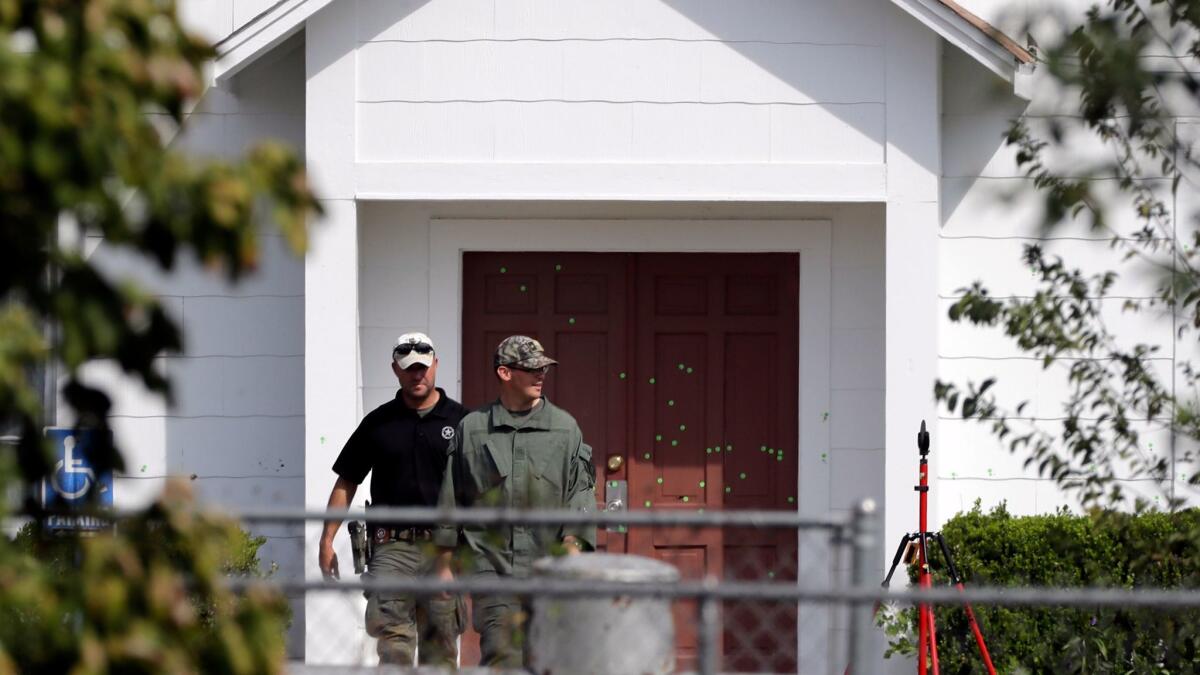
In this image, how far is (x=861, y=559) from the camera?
4.19m

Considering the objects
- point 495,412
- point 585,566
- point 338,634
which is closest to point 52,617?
point 585,566

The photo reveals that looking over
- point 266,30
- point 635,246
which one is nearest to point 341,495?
point 635,246

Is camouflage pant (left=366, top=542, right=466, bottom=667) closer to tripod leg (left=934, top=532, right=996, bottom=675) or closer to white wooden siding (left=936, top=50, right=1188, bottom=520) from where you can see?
tripod leg (left=934, top=532, right=996, bottom=675)

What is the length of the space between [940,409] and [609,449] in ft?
6.28

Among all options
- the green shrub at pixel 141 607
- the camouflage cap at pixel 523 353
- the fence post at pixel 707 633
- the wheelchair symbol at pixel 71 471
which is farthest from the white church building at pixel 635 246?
the green shrub at pixel 141 607

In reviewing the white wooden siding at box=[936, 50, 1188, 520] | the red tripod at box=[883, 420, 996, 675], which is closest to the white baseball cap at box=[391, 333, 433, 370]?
the red tripod at box=[883, 420, 996, 675]

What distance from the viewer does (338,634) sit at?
7.96 meters

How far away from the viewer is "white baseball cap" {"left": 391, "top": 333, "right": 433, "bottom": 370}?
25.7ft

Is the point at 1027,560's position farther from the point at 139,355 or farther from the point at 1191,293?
the point at 139,355

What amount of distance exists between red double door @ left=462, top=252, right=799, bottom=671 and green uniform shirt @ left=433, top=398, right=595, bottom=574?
1.80 m

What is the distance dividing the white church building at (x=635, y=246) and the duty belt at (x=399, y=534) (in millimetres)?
400

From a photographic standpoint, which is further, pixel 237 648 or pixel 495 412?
pixel 495 412

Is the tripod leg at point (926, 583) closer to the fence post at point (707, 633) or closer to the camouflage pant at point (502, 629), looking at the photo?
the camouflage pant at point (502, 629)

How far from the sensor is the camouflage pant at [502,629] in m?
4.87
